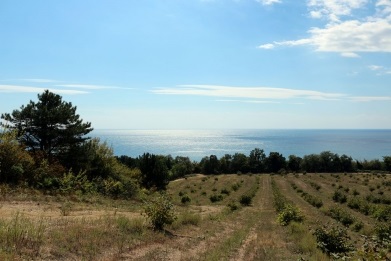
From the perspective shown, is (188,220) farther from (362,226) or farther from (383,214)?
(383,214)

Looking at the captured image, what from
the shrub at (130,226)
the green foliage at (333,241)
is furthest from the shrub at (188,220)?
the green foliage at (333,241)

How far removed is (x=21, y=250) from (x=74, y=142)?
105 ft

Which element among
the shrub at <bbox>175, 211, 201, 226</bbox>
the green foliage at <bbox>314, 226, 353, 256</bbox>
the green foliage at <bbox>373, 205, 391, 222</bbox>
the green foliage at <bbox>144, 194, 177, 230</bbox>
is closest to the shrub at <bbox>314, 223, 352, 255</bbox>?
the green foliage at <bbox>314, 226, 353, 256</bbox>

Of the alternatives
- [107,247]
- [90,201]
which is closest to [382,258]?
[107,247]

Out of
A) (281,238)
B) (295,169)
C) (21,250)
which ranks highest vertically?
(21,250)

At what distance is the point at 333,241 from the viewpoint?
41.3ft

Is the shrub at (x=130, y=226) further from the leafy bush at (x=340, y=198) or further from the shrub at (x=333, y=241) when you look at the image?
the leafy bush at (x=340, y=198)

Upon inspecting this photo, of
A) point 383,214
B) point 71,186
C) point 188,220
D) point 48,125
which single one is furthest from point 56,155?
point 383,214

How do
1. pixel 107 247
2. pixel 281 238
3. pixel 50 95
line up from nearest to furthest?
pixel 107 247 < pixel 281 238 < pixel 50 95

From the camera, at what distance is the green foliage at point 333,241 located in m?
12.4

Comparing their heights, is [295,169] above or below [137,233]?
below

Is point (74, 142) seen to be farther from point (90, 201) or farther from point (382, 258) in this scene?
point (382, 258)

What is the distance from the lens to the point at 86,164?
3816 cm

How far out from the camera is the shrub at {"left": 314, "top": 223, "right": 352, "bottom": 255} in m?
12.4
